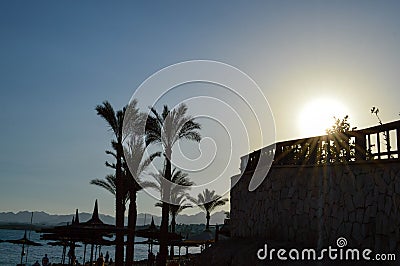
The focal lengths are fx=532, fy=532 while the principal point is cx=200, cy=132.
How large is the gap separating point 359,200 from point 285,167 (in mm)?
3976

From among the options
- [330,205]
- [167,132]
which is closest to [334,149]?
[330,205]

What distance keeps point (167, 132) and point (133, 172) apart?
13.6 ft

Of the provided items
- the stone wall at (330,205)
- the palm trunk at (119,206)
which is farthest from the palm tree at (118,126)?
the stone wall at (330,205)

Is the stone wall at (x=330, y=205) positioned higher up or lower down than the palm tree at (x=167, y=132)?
lower down

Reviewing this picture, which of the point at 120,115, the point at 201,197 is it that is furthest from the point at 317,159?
the point at 201,197

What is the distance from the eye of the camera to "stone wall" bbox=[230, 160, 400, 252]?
12523 millimetres

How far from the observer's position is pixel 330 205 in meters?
14.6

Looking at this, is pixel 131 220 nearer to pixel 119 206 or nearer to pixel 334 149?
pixel 119 206

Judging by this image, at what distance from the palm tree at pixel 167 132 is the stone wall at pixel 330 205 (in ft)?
25.5

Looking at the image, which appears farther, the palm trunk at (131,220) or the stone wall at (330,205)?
the palm trunk at (131,220)

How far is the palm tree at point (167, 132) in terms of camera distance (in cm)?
2659

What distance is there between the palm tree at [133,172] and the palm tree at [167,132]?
1052 mm

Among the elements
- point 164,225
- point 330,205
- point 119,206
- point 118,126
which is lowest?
point 164,225

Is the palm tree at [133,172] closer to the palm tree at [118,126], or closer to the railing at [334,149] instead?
the palm tree at [118,126]
